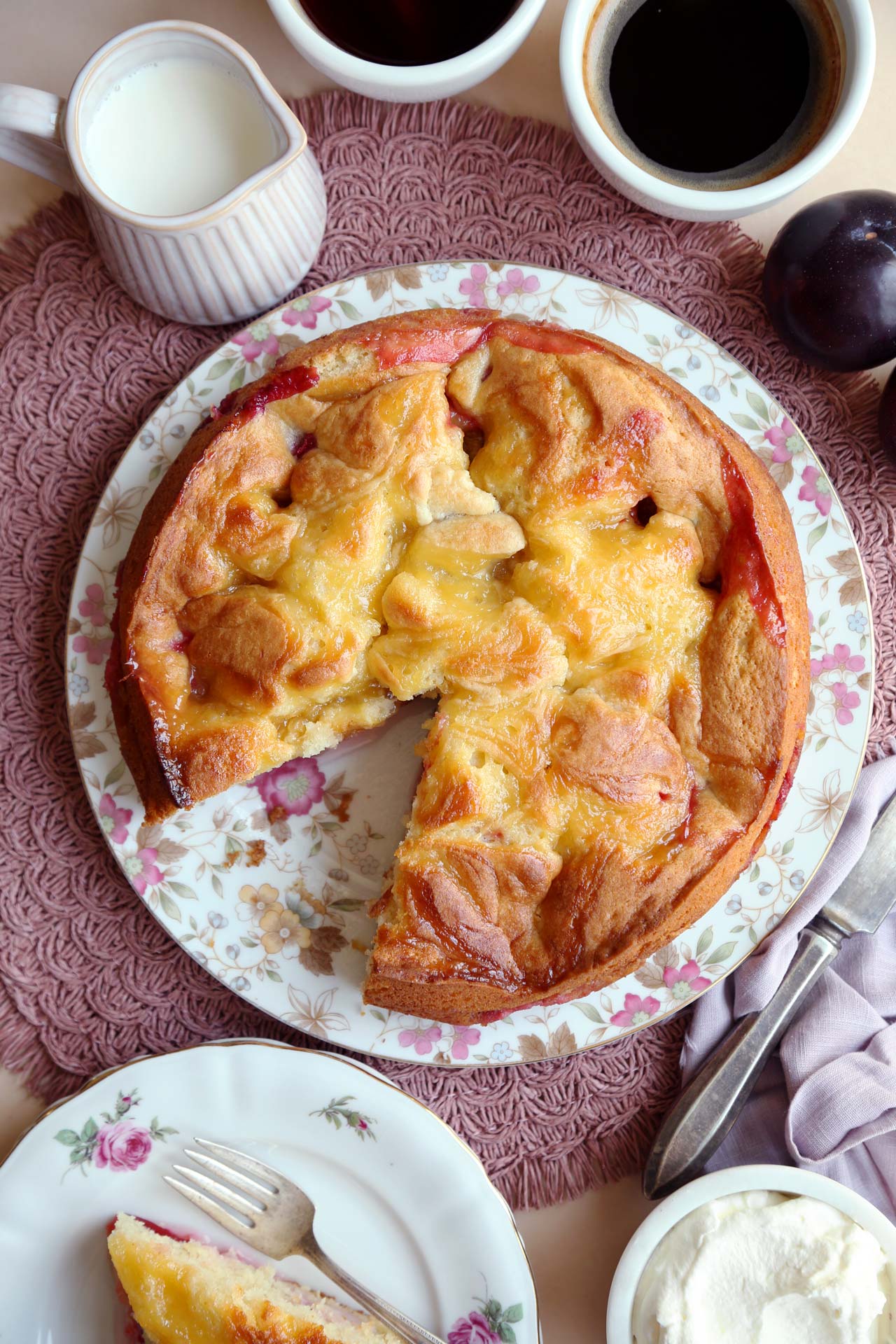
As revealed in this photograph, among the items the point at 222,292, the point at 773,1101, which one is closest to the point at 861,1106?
the point at 773,1101

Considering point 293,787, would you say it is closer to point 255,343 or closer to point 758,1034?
point 255,343

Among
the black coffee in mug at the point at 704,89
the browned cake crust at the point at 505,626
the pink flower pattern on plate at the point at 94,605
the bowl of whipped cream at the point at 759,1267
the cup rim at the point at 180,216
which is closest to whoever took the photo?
the browned cake crust at the point at 505,626

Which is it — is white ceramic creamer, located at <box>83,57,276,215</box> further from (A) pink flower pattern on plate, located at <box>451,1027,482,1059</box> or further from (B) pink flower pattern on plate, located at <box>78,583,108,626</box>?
(A) pink flower pattern on plate, located at <box>451,1027,482,1059</box>

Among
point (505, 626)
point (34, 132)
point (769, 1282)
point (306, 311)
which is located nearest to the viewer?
point (505, 626)

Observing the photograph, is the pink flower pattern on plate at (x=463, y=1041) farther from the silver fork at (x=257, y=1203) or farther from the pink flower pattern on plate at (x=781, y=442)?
the pink flower pattern on plate at (x=781, y=442)

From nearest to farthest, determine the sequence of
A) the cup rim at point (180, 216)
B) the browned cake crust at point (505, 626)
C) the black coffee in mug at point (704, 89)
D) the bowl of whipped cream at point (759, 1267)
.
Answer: the browned cake crust at point (505, 626)
the cup rim at point (180, 216)
the bowl of whipped cream at point (759, 1267)
the black coffee in mug at point (704, 89)

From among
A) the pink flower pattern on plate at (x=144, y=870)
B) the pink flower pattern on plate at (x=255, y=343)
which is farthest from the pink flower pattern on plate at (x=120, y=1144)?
the pink flower pattern on plate at (x=255, y=343)

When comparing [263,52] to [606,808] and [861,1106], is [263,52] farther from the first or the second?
[861,1106]

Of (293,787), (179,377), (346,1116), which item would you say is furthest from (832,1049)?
(179,377)

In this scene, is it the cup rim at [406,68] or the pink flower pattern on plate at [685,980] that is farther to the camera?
the pink flower pattern on plate at [685,980]
